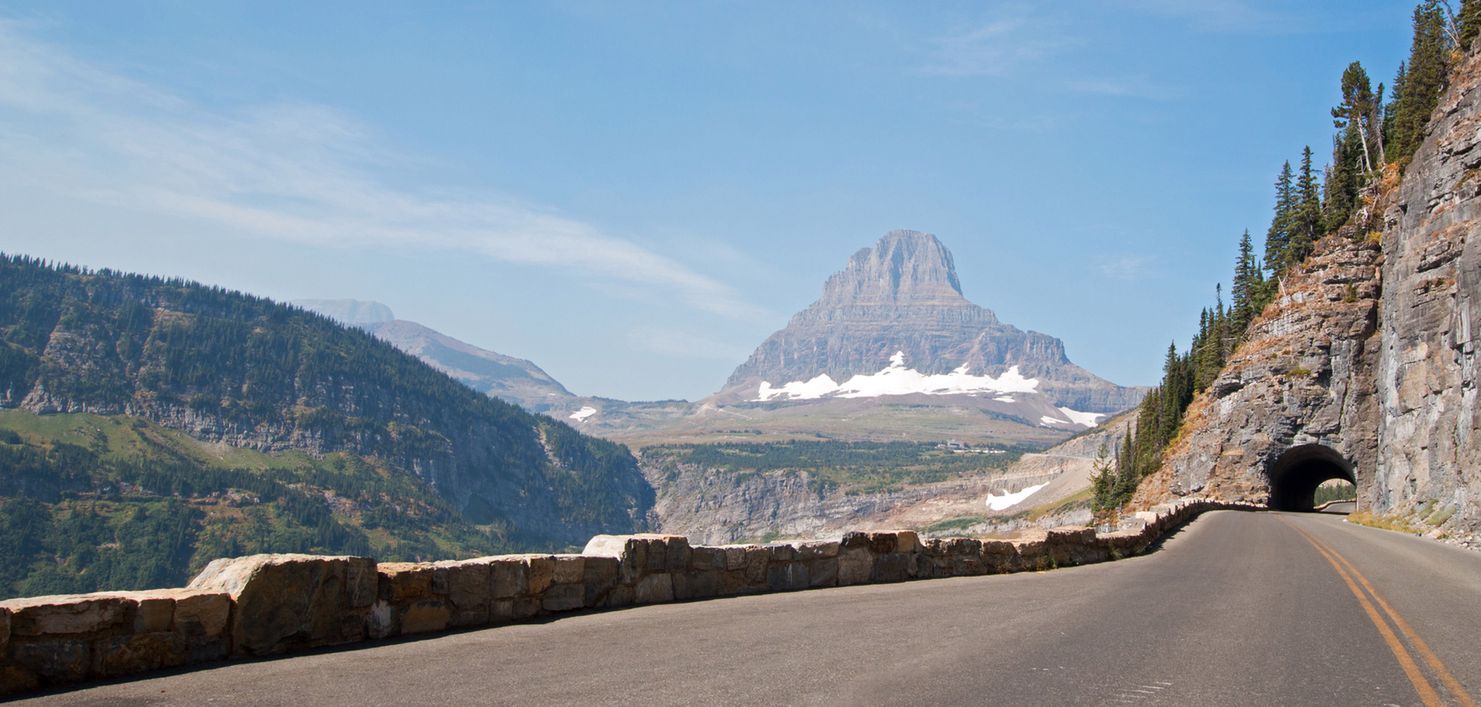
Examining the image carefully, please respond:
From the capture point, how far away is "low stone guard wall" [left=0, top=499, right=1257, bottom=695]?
28.0ft

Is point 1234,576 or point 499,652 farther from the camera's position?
point 1234,576

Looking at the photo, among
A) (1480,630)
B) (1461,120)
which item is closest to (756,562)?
(1480,630)

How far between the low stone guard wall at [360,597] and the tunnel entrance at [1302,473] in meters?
83.6

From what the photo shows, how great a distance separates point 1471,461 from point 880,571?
1491 inches

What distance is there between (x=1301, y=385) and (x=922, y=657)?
90.5 m

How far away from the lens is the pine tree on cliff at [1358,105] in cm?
10716

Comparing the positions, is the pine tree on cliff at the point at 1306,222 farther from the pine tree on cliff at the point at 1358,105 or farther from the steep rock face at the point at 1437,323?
the steep rock face at the point at 1437,323

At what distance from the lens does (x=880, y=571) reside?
18906 mm

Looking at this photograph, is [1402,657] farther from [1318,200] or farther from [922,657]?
[1318,200]

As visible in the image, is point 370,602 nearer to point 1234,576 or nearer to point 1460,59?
point 1234,576

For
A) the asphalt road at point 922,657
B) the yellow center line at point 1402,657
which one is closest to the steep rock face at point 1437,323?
the yellow center line at point 1402,657

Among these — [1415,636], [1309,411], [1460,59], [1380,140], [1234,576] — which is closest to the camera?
[1415,636]

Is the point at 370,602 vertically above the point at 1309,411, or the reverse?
the point at 1309,411

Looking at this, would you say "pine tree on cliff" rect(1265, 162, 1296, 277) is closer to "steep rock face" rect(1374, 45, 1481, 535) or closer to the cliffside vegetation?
the cliffside vegetation
